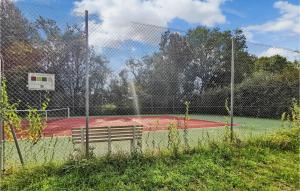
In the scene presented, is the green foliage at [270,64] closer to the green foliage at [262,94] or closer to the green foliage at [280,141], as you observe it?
the green foliage at [262,94]

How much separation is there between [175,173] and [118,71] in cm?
222

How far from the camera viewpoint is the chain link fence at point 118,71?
6133 millimetres

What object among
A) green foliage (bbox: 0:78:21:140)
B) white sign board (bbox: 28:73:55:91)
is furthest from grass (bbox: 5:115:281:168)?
white sign board (bbox: 28:73:55:91)

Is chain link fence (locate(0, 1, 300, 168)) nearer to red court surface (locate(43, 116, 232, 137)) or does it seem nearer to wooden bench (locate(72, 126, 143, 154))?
wooden bench (locate(72, 126, 143, 154))

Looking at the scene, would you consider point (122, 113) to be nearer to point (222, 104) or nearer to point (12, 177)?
point (222, 104)

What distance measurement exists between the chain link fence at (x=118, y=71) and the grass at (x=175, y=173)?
0.97 feet

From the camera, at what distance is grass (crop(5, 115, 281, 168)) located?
19.2ft

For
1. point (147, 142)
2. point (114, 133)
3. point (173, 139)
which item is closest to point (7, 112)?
point (114, 133)

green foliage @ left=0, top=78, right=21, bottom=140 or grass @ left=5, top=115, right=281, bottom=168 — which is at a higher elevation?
green foliage @ left=0, top=78, right=21, bottom=140

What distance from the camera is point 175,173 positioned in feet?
17.6

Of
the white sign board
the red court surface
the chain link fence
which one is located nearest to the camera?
the white sign board

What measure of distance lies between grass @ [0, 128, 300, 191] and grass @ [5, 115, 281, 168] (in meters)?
0.35

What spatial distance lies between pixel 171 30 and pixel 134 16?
2.57 feet

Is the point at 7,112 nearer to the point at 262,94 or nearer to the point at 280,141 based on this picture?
the point at 280,141
